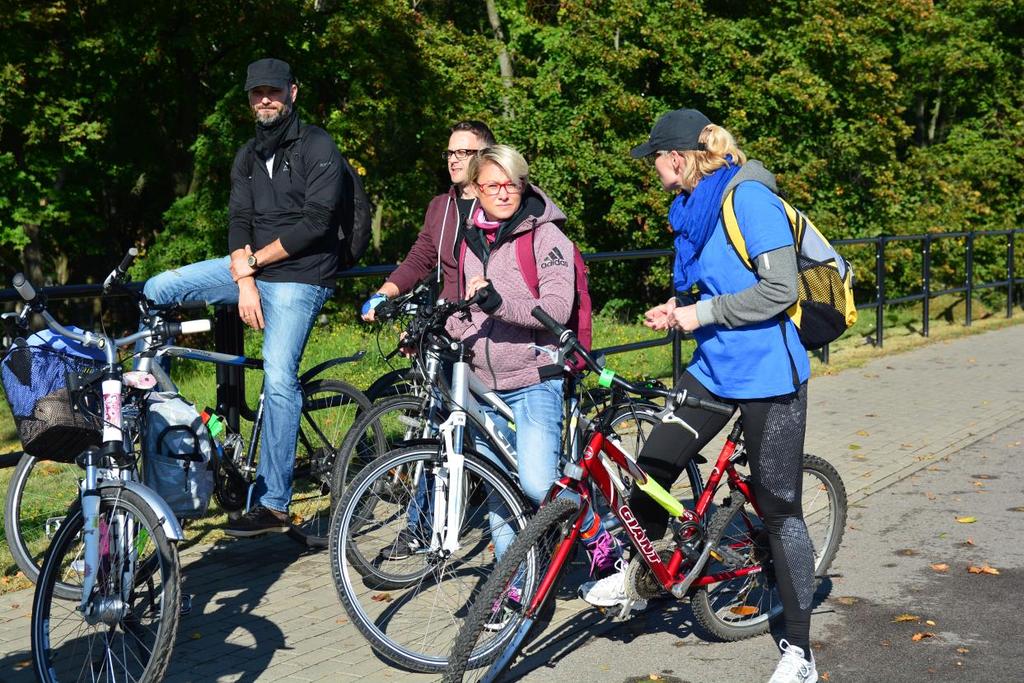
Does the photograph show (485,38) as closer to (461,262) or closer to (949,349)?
(949,349)

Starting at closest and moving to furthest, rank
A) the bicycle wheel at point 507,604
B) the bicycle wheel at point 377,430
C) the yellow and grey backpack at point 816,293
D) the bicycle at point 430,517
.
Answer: the bicycle wheel at point 507,604
the yellow and grey backpack at point 816,293
the bicycle at point 430,517
the bicycle wheel at point 377,430

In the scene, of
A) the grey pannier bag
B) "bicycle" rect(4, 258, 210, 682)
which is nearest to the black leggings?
"bicycle" rect(4, 258, 210, 682)

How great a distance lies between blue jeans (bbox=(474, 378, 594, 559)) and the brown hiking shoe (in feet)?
4.43

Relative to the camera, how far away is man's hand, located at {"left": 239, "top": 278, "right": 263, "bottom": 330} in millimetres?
6027

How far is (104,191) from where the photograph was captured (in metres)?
26.7

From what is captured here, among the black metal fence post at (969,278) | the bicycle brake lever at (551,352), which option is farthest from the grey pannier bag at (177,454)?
the black metal fence post at (969,278)

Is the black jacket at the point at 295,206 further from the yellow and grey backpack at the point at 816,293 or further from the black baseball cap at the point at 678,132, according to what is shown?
the yellow and grey backpack at the point at 816,293

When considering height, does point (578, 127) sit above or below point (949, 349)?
above

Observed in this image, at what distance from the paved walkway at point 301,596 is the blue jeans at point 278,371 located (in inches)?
16.5

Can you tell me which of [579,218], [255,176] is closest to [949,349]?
[255,176]

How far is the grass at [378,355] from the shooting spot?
21.6 ft

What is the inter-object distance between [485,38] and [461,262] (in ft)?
78.3

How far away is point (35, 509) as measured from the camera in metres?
6.86

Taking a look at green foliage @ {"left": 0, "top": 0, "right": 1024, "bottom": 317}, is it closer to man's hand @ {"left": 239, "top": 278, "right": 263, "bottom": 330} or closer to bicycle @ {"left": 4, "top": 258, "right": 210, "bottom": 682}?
man's hand @ {"left": 239, "top": 278, "right": 263, "bottom": 330}
